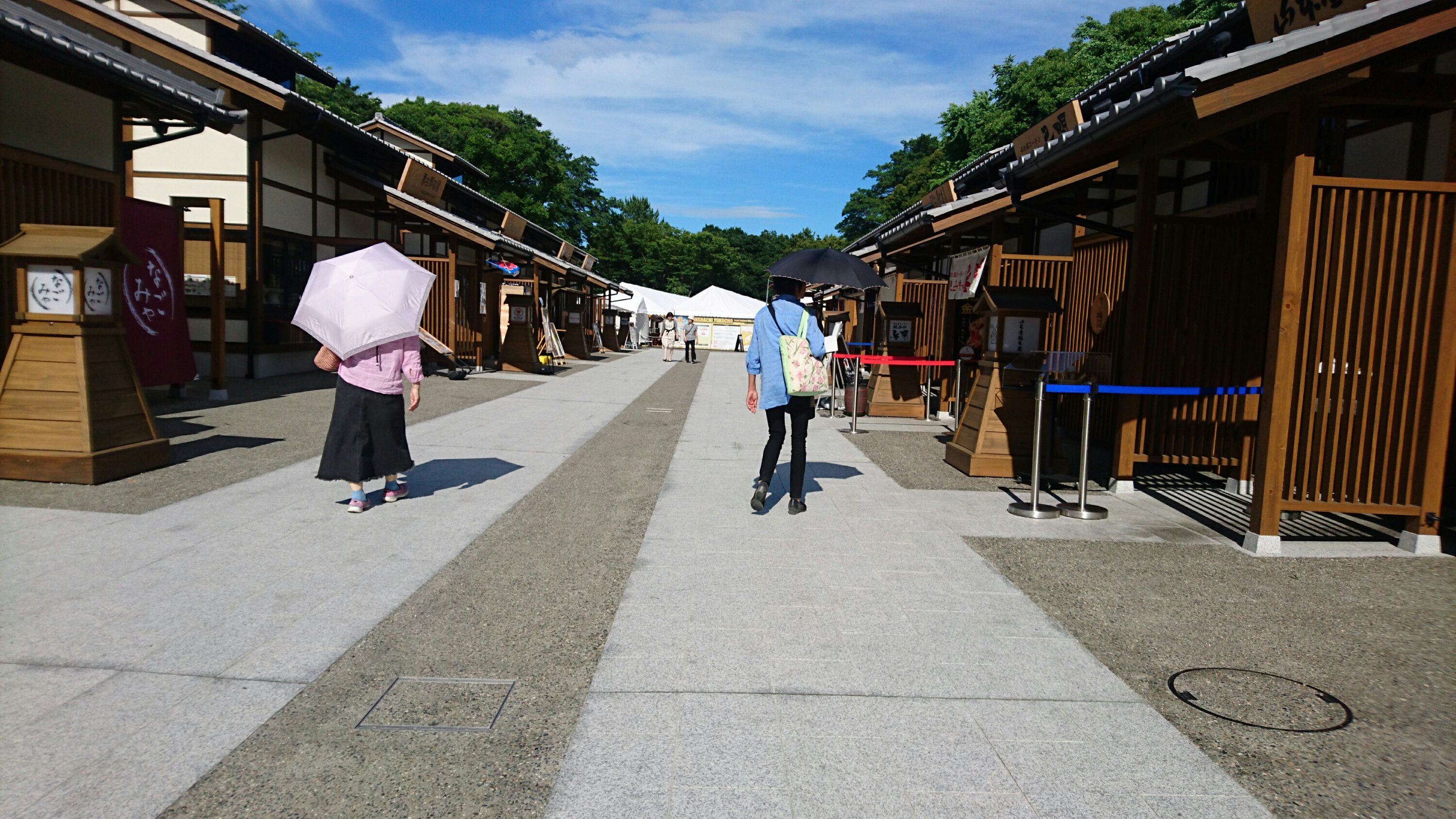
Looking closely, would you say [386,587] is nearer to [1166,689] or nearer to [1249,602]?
[1166,689]

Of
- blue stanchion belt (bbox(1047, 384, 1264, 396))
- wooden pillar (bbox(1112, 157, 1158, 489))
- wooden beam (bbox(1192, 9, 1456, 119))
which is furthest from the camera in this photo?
wooden pillar (bbox(1112, 157, 1158, 489))

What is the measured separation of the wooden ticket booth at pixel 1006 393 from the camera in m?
8.12

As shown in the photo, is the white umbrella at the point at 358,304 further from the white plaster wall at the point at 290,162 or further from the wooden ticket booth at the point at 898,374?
the white plaster wall at the point at 290,162

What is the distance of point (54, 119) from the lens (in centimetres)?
965

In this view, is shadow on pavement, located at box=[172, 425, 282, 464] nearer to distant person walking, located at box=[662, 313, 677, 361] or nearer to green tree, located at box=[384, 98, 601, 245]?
distant person walking, located at box=[662, 313, 677, 361]

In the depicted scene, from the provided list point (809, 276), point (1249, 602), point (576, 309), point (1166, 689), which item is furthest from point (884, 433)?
point (576, 309)

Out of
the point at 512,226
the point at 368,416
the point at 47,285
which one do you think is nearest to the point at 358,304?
the point at 368,416

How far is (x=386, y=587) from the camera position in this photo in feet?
14.4

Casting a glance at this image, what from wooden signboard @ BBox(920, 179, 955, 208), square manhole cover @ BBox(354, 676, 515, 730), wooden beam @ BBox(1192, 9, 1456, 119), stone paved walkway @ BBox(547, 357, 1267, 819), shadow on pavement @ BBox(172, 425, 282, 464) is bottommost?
square manhole cover @ BBox(354, 676, 515, 730)

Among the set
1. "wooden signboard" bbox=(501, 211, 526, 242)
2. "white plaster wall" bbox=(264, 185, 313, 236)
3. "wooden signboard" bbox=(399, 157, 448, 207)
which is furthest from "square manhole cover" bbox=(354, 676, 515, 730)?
"wooden signboard" bbox=(501, 211, 526, 242)

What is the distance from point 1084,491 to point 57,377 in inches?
314

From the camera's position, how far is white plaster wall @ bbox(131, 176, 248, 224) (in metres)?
14.4

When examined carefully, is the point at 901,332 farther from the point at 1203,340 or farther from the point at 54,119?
the point at 54,119

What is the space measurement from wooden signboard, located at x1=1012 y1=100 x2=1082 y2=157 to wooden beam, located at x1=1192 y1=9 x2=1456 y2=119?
14.9ft
